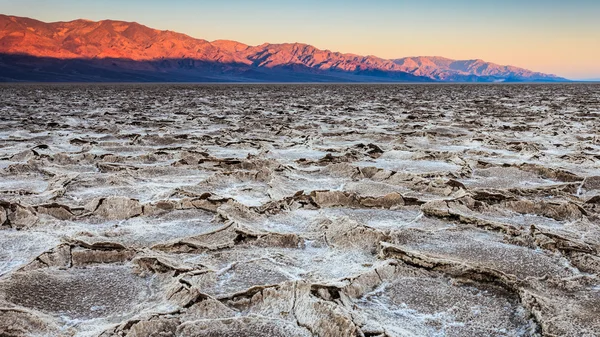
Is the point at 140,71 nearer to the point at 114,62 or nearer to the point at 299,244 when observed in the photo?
the point at 114,62

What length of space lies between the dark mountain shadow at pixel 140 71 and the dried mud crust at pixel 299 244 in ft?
361

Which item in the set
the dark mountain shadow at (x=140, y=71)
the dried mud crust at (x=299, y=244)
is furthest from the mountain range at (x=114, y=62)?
the dried mud crust at (x=299, y=244)

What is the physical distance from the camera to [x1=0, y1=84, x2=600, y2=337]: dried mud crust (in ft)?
5.18

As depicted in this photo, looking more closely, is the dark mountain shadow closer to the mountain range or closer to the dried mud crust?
the mountain range

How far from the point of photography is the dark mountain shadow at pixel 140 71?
109m

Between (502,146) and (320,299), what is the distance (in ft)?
14.7

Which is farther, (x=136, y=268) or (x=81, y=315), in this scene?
(x=136, y=268)

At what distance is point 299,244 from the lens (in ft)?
7.62

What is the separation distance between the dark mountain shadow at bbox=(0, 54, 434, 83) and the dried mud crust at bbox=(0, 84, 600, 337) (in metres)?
110

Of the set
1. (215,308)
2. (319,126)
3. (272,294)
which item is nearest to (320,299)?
(272,294)

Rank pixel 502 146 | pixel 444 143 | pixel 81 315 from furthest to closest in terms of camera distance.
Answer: pixel 444 143
pixel 502 146
pixel 81 315

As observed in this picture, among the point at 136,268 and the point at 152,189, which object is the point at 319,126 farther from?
the point at 136,268

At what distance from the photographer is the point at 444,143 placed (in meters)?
5.89

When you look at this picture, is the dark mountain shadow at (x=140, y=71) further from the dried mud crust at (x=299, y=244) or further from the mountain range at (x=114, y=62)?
the dried mud crust at (x=299, y=244)
